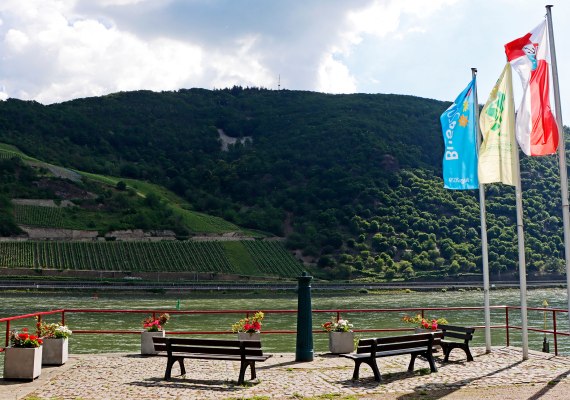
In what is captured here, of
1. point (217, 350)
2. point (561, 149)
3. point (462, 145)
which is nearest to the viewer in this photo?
point (217, 350)

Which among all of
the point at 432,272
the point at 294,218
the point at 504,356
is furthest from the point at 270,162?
the point at 504,356

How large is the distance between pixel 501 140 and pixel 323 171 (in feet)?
394

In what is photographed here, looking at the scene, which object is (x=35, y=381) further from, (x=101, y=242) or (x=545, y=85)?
(x=101, y=242)

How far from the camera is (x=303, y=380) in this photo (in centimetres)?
1010

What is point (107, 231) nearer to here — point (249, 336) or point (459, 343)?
point (249, 336)

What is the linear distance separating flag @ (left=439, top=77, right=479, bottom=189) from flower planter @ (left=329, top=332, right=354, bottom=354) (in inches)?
156

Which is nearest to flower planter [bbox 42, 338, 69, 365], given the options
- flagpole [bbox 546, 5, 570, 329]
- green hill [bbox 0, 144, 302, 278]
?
flagpole [bbox 546, 5, 570, 329]

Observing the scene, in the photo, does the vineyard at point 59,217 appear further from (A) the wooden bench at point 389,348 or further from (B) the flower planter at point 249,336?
(A) the wooden bench at point 389,348

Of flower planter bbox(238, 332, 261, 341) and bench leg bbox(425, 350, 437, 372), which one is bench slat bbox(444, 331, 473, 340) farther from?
flower planter bbox(238, 332, 261, 341)

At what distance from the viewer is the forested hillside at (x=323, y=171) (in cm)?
9762

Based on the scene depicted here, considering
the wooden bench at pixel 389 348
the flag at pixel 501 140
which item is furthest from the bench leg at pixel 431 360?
the flag at pixel 501 140

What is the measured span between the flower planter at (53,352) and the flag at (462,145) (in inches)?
336

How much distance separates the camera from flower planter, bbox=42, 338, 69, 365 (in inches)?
454

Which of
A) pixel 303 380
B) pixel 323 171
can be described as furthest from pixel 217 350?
pixel 323 171
